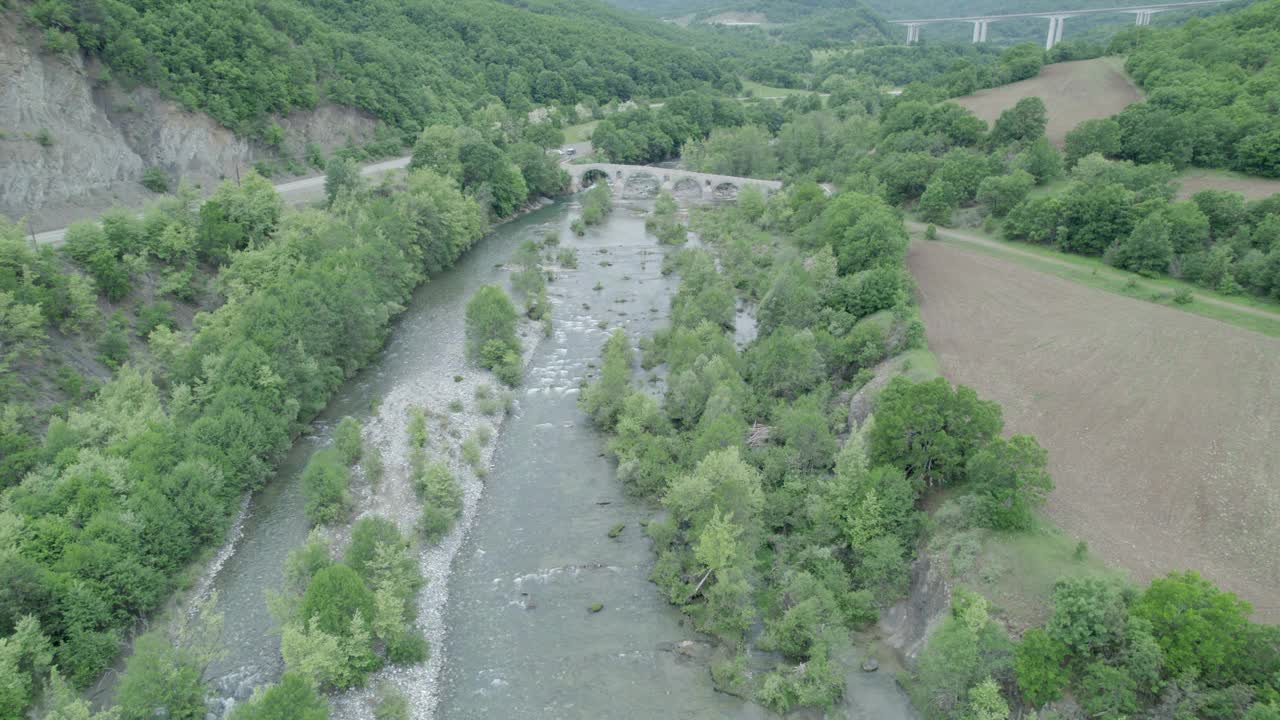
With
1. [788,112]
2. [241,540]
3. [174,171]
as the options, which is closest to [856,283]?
[241,540]

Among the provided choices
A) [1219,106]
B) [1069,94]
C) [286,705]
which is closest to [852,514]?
[286,705]

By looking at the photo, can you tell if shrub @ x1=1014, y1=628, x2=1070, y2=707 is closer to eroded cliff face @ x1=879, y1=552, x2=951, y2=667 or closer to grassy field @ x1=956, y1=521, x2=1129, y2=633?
grassy field @ x1=956, y1=521, x2=1129, y2=633

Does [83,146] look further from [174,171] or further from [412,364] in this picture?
[412,364]

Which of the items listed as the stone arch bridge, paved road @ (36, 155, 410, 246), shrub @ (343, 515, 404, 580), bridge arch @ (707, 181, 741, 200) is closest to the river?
shrub @ (343, 515, 404, 580)

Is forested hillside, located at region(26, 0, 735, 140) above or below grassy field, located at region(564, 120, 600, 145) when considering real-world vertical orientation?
above

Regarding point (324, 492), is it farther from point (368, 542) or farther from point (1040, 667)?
point (1040, 667)

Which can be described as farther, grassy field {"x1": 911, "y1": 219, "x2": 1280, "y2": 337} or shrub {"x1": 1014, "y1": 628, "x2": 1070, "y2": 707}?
grassy field {"x1": 911, "y1": 219, "x2": 1280, "y2": 337}
